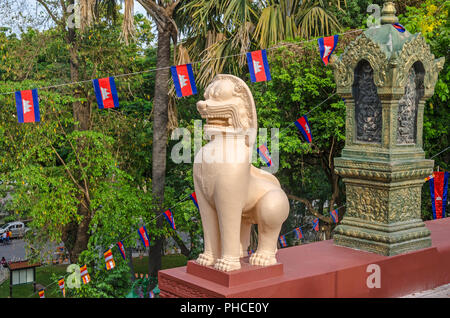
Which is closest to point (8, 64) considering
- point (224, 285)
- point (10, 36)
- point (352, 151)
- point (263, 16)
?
point (10, 36)

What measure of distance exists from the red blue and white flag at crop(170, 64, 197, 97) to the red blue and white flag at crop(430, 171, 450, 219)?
4809 millimetres

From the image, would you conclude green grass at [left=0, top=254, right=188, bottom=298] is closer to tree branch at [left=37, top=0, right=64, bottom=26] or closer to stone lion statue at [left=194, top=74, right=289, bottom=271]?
tree branch at [left=37, top=0, right=64, bottom=26]

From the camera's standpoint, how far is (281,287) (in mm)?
4129

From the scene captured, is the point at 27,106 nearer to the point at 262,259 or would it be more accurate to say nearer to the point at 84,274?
the point at 84,274

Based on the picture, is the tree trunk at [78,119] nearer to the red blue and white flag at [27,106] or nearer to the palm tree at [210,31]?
the palm tree at [210,31]

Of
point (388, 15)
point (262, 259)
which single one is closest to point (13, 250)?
point (388, 15)

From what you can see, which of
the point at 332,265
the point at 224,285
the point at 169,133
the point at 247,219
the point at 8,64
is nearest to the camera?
the point at 224,285

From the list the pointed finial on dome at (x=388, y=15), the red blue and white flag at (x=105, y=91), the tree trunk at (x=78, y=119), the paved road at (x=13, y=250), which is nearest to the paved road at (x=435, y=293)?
the pointed finial on dome at (x=388, y=15)

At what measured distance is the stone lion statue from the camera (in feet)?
13.3

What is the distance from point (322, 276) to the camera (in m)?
4.45

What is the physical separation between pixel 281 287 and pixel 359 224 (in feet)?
5.63

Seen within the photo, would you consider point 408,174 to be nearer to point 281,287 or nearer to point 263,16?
point 281,287

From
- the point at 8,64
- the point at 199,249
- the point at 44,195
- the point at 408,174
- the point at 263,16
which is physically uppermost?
the point at 263,16

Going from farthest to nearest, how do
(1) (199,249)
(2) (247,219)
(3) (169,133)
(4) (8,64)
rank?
(1) (199,249) < (3) (169,133) < (4) (8,64) < (2) (247,219)
